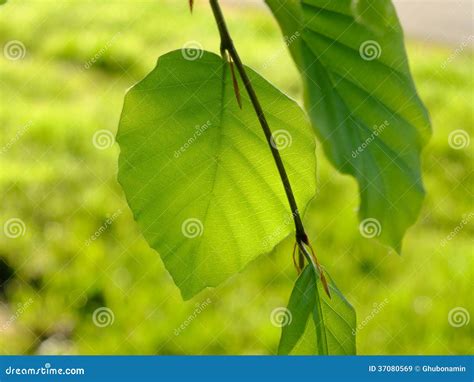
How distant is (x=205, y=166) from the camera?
51 cm

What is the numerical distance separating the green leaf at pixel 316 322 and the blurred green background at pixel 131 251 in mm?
1717

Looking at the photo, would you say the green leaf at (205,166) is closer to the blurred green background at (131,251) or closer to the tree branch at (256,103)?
the tree branch at (256,103)

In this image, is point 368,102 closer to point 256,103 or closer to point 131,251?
point 256,103

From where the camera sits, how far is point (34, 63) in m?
3.62

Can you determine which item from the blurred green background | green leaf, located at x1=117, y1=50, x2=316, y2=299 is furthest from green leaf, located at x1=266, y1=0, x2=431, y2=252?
the blurred green background

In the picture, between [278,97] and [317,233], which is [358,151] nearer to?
[278,97]

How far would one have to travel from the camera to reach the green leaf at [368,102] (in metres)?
0.49

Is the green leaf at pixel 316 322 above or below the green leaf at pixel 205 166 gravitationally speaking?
below

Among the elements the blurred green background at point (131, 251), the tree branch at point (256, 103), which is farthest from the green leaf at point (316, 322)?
the blurred green background at point (131, 251)

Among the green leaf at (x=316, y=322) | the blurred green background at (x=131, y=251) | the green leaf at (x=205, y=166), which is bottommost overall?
the blurred green background at (x=131, y=251)

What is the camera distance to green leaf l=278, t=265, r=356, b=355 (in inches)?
18.4

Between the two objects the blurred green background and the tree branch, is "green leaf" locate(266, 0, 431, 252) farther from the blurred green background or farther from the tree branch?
the blurred green background

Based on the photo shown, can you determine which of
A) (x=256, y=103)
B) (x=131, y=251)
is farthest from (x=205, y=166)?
(x=131, y=251)

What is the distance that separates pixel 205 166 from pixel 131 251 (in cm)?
204
